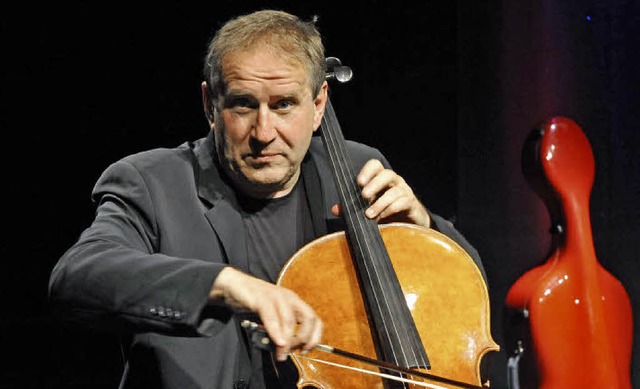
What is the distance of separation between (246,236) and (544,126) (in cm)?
71

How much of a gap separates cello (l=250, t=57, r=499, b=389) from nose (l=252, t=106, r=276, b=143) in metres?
0.18

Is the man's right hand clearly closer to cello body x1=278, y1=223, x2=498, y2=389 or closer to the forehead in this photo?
cello body x1=278, y1=223, x2=498, y2=389

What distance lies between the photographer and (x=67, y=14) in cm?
242

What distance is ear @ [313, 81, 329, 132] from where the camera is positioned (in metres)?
1.71

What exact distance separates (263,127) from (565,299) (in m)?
0.76

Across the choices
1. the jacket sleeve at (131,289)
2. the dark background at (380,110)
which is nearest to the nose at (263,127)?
the jacket sleeve at (131,289)

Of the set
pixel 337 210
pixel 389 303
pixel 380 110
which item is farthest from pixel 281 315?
pixel 380 110

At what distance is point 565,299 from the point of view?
1.78m

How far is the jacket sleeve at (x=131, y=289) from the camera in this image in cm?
119

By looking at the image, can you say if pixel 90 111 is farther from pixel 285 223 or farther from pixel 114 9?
pixel 285 223

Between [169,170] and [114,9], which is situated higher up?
[114,9]

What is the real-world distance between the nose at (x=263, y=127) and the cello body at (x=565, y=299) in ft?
2.11

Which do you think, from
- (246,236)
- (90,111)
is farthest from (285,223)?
(90,111)

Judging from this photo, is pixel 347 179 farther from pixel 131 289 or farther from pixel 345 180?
pixel 131 289
